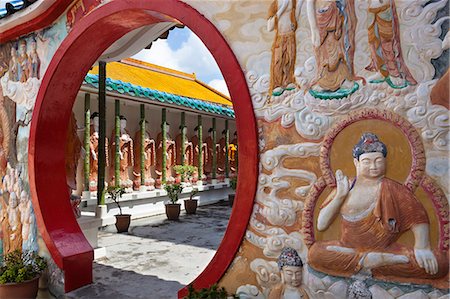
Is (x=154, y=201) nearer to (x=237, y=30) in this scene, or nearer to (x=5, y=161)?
(x=5, y=161)

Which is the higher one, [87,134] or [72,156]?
[87,134]

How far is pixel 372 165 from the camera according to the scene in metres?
2.48

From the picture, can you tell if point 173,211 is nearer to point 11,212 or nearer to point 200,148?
point 200,148

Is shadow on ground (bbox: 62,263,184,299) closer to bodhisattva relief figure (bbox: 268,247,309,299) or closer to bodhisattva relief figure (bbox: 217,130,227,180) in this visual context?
bodhisattva relief figure (bbox: 268,247,309,299)

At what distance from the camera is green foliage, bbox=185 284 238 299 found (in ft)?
9.59

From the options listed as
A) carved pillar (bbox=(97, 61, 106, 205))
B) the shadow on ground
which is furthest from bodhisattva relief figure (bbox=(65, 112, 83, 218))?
carved pillar (bbox=(97, 61, 106, 205))

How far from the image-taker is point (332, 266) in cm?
261

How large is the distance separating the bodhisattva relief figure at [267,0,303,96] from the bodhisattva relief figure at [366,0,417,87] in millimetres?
559

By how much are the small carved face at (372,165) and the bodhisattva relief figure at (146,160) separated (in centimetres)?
854

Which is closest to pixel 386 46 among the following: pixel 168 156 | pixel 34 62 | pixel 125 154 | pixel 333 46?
pixel 333 46

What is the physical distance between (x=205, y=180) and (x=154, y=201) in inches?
119

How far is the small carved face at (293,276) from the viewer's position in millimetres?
2715

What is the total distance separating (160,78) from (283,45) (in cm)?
1326

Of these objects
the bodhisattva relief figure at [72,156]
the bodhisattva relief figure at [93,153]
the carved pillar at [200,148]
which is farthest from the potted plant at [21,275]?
the carved pillar at [200,148]
